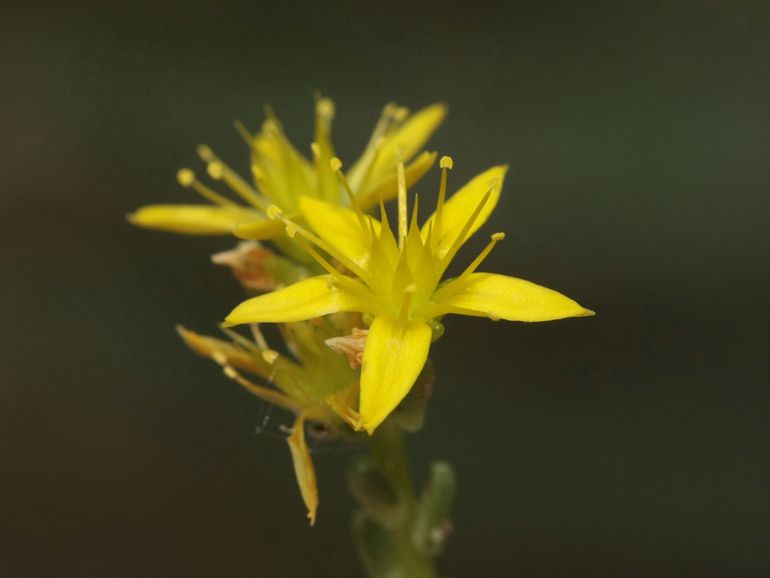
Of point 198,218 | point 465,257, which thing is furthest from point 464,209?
point 465,257

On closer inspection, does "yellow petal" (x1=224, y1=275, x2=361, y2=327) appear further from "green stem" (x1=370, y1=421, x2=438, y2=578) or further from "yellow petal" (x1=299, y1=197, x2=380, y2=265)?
"green stem" (x1=370, y1=421, x2=438, y2=578)

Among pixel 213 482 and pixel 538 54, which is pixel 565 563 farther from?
pixel 538 54

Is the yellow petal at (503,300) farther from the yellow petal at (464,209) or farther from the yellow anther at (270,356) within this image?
the yellow anther at (270,356)

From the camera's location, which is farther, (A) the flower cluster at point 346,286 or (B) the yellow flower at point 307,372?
(B) the yellow flower at point 307,372

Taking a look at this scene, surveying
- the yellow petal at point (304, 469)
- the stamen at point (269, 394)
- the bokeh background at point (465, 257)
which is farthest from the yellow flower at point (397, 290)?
the bokeh background at point (465, 257)

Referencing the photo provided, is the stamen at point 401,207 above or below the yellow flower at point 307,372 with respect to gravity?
above

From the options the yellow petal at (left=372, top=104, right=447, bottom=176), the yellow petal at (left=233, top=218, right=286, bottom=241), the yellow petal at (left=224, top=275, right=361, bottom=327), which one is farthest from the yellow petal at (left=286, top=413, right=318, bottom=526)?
the yellow petal at (left=372, top=104, right=447, bottom=176)

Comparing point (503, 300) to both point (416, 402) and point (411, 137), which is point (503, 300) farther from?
point (411, 137)
